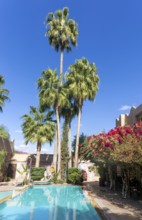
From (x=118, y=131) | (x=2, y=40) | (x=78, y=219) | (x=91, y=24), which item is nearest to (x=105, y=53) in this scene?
(x=91, y=24)

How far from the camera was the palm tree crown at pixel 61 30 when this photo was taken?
30.7m

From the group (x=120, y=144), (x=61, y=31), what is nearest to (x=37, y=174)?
(x=120, y=144)

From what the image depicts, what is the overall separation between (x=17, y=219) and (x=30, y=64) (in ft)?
66.3

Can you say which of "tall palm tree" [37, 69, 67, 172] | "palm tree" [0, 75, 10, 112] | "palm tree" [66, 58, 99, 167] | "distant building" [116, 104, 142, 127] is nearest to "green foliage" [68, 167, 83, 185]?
"tall palm tree" [37, 69, 67, 172]

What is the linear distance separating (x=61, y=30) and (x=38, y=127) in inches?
539

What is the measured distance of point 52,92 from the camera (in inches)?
1065

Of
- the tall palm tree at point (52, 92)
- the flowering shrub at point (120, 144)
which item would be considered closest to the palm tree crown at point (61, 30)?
the tall palm tree at point (52, 92)

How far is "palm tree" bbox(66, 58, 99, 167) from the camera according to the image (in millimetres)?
27422

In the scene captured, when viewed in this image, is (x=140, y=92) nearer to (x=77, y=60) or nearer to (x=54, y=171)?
(x=77, y=60)

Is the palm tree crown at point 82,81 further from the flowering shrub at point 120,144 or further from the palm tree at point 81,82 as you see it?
the flowering shrub at point 120,144

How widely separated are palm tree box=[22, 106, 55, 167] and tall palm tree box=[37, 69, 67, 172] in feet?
7.00

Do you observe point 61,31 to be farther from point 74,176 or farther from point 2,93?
point 74,176

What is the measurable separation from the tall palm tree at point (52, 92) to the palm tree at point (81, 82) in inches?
56.1

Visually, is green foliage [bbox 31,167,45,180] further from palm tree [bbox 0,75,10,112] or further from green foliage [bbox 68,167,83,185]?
palm tree [bbox 0,75,10,112]
